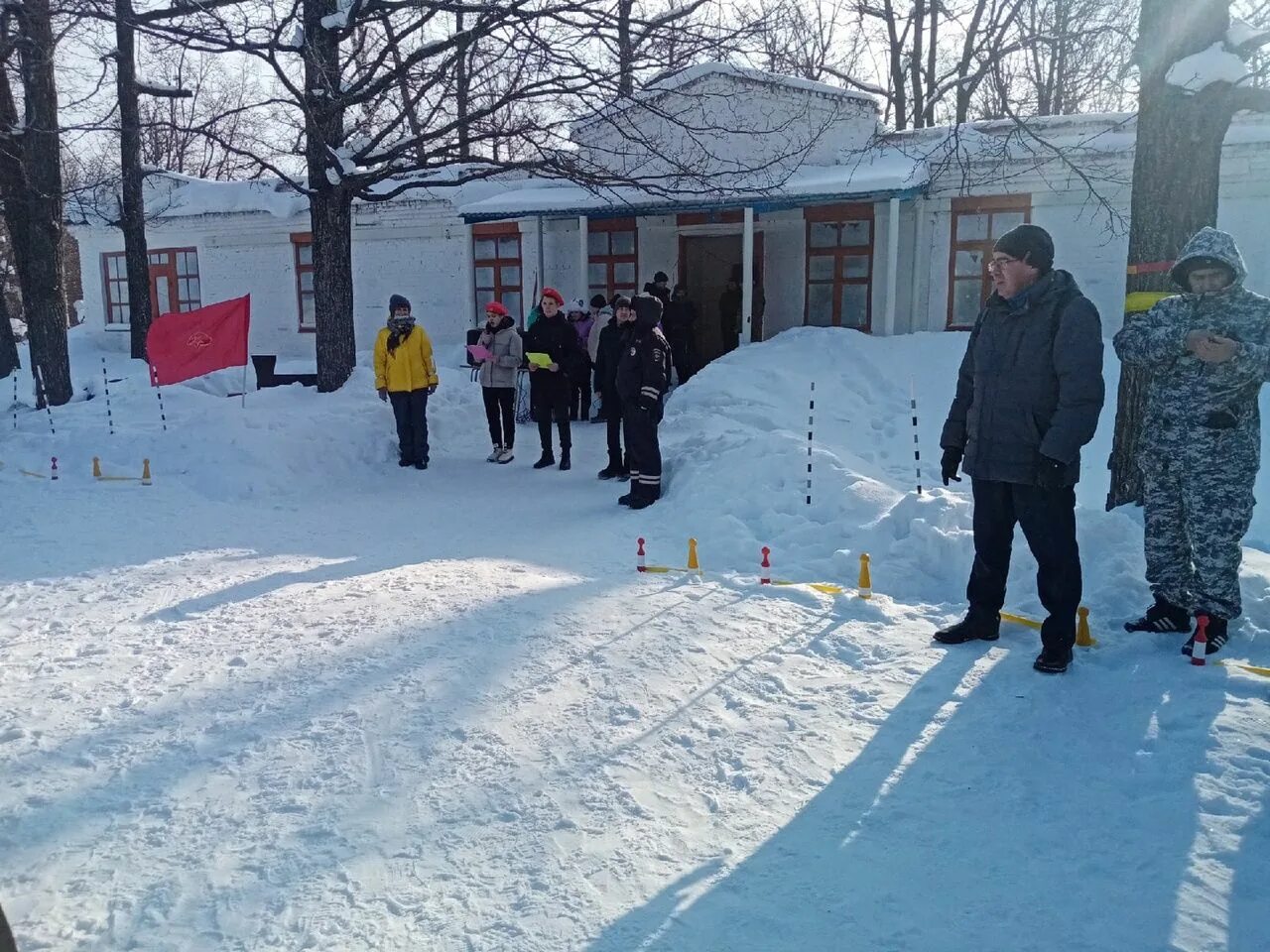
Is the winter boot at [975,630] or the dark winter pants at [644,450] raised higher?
the dark winter pants at [644,450]

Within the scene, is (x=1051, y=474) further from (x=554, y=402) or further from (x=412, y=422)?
(x=412, y=422)

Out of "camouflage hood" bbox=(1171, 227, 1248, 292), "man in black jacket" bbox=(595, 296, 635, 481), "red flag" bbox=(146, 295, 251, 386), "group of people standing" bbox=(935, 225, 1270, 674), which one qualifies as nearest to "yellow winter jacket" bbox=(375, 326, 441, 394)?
"man in black jacket" bbox=(595, 296, 635, 481)

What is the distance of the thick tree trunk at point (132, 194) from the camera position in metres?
14.2

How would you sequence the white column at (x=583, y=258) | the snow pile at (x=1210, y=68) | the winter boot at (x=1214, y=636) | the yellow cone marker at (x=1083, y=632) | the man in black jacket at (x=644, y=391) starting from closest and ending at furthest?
the winter boot at (x=1214, y=636), the yellow cone marker at (x=1083, y=632), the snow pile at (x=1210, y=68), the man in black jacket at (x=644, y=391), the white column at (x=583, y=258)

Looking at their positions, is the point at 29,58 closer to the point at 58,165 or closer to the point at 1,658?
the point at 58,165

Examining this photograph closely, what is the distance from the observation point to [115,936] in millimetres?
2477

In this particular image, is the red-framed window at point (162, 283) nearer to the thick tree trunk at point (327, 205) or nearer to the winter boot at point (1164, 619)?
the thick tree trunk at point (327, 205)

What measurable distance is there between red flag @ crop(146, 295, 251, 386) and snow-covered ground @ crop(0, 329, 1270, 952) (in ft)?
13.6

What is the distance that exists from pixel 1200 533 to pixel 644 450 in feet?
14.0

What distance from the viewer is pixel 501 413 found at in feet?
33.4

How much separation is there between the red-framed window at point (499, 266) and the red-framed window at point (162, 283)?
693cm

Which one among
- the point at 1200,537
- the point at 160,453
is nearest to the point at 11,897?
the point at 1200,537

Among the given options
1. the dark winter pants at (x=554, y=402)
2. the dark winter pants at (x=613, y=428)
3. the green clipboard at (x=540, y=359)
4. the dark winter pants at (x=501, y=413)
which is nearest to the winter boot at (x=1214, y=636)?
the dark winter pants at (x=613, y=428)

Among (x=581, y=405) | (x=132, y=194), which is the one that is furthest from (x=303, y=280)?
(x=581, y=405)
